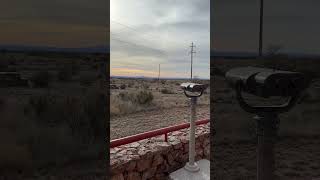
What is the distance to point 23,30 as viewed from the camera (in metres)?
1.07

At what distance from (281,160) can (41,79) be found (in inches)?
49.0

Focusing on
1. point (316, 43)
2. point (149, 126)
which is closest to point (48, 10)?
point (316, 43)

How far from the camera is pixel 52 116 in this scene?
1.19 meters

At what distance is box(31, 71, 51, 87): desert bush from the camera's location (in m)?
1.15

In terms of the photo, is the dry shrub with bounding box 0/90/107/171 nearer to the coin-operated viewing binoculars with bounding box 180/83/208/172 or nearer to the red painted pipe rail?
the red painted pipe rail

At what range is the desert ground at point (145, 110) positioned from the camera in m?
2.77

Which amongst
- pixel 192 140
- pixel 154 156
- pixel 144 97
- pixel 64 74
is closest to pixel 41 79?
pixel 64 74

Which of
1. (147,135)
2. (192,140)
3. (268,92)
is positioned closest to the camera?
(268,92)

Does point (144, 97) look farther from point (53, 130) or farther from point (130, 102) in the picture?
point (53, 130)

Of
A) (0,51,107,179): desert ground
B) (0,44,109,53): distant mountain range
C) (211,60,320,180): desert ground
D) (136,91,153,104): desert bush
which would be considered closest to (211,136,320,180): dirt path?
(211,60,320,180): desert ground

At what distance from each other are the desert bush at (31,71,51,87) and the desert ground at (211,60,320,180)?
77 cm

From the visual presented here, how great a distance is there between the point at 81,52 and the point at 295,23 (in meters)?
0.99

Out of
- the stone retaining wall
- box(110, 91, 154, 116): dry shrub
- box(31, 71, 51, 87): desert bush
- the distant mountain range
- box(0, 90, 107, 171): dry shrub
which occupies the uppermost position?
the distant mountain range

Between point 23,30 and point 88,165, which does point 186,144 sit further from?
point 23,30
